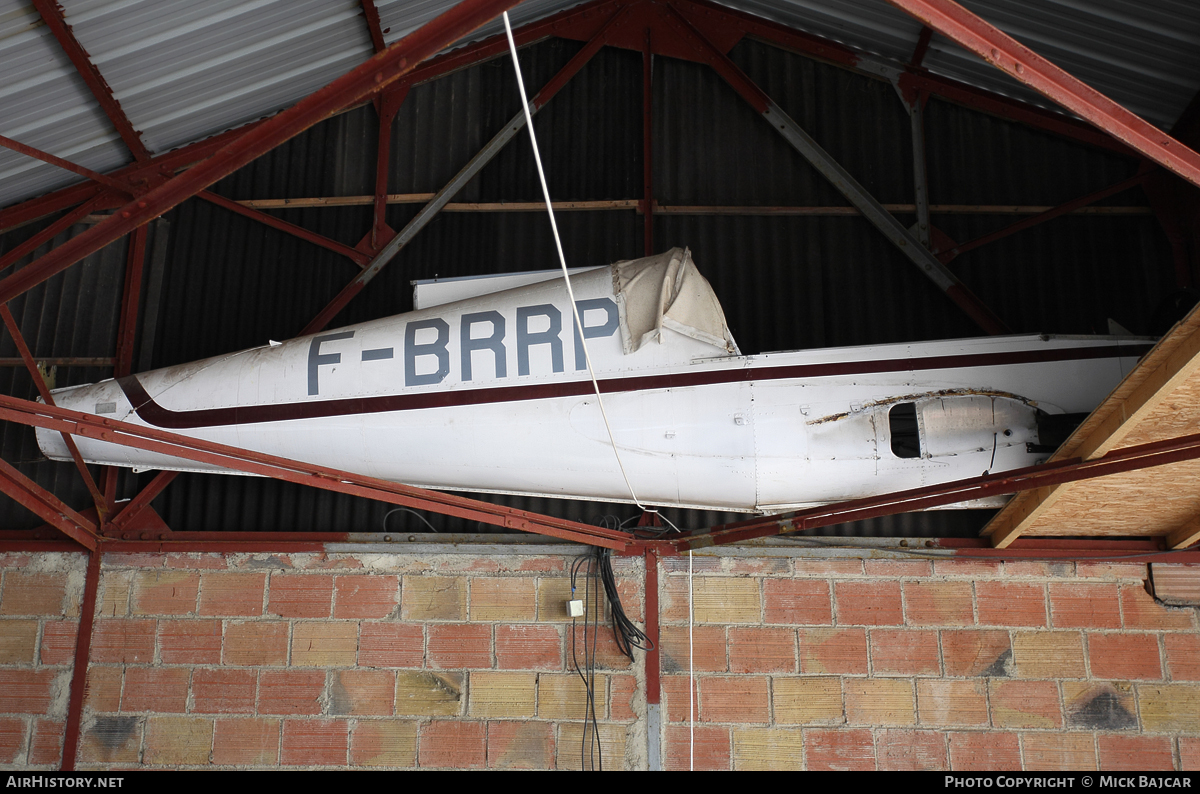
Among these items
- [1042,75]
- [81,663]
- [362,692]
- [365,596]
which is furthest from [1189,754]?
[81,663]

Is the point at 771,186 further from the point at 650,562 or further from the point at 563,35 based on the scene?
the point at 650,562

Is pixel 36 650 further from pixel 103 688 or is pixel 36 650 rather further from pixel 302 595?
pixel 302 595

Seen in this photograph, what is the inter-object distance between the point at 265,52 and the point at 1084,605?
8.36m

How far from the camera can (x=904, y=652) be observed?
7266 mm

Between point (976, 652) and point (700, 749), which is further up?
point (976, 652)

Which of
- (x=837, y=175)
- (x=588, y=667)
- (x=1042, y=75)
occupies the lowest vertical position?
(x=588, y=667)

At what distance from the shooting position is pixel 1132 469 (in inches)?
198

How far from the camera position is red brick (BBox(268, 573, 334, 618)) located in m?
7.52

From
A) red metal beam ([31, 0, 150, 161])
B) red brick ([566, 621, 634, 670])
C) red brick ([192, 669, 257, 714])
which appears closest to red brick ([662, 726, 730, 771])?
red brick ([566, 621, 634, 670])

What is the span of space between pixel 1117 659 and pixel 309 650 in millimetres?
6825

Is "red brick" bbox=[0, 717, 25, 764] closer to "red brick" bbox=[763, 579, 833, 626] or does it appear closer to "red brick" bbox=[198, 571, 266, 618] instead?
"red brick" bbox=[198, 571, 266, 618]

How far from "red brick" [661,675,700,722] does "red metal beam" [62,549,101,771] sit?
4943 millimetres

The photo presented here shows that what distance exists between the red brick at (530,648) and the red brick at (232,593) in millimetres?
2156
